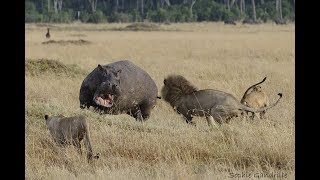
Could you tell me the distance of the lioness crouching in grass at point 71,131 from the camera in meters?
6.57

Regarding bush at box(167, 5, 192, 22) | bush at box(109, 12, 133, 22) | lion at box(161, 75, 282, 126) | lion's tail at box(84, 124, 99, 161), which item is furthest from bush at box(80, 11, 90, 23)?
lion's tail at box(84, 124, 99, 161)

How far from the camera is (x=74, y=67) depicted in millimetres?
17047

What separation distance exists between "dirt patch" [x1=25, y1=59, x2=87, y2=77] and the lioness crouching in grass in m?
8.91

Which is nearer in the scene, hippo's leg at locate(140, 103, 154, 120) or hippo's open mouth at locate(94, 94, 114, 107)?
hippo's open mouth at locate(94, 94, 114, 107)

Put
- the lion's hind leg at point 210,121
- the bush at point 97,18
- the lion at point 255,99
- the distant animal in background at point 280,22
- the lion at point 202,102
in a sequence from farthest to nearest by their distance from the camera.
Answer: the bush at point 97,18 < the distant animal in background at point 280,22 < the lion at point 255,99 < the lion at point 202,102 < the lion's hind leg at point 210,121

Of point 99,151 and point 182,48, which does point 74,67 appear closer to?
point 99,151

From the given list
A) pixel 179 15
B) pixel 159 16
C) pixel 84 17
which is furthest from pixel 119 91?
pixel 84 17

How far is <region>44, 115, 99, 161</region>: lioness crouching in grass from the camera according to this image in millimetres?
6574

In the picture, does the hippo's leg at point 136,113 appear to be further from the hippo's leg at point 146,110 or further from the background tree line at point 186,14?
the background tree line at point 186,14

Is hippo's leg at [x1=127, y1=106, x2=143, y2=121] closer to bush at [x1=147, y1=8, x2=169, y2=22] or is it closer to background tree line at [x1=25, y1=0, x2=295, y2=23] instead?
background tree line at [x1=25, y1=0, x2=295, y2=23]

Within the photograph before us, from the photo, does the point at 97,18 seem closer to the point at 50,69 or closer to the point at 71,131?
the point at 50,69

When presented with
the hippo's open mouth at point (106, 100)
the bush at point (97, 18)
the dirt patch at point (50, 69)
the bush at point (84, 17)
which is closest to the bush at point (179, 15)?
the bush at point (97, 18)

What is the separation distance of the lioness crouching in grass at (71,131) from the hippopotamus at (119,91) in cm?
168

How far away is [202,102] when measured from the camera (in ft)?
28.7
